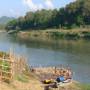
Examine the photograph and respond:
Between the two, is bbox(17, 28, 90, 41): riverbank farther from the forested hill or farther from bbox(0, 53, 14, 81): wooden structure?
bbox(0, 53, 14, 81): wooden structure

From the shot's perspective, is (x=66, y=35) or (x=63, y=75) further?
(x=66, y=35)

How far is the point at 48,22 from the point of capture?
176500 millimetres

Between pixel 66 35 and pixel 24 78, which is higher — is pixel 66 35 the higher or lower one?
the lower one

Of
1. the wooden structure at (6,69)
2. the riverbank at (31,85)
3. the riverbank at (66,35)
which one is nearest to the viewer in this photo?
the riverbank at (31,85)

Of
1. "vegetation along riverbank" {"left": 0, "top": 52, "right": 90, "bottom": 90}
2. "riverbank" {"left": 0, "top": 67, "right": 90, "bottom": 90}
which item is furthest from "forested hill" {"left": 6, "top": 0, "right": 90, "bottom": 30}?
"riverbank" {"left": 0, "top": 67, "right": 90, "bottom": 90}

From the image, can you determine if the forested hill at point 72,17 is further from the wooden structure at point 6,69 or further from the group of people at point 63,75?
the wooden structure at point 6,69

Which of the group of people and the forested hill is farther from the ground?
the forested hill

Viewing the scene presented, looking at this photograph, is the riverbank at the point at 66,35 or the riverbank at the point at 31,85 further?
the riverbank at the point at 66,35

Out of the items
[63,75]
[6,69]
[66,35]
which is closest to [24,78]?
[6,69]

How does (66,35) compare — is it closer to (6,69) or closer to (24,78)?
(24,78)

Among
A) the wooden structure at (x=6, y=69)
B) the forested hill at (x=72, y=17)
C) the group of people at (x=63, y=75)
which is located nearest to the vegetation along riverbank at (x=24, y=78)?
the wooden structure at (x=6, y=69)

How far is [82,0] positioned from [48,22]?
23096mm

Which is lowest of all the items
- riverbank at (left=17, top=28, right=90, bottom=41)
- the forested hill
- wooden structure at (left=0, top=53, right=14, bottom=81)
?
riverbank at (left=17, top=28, right=90, bottom=41)

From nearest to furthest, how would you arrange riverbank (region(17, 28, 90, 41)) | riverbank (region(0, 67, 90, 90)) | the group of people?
riverbank (region(0, 67, 90, 90)) → the group of people → riverbank (region(17, 28, 90, 41))
